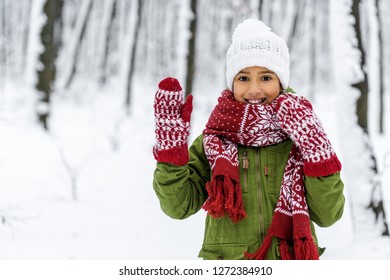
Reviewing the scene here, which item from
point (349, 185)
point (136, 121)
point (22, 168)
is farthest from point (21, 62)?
point (349, 185)

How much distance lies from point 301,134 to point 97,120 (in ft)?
44.1

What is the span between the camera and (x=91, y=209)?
6.57 metres

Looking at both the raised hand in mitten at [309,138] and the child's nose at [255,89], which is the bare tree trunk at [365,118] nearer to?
the child's nose at [255,89]

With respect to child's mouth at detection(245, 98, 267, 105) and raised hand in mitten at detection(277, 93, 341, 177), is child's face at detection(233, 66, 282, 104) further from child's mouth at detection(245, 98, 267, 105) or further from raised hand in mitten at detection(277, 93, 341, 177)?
raised hand in mitten at detection(277, 93, 341, 177)

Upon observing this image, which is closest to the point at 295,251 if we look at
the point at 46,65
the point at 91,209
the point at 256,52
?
the point at 256,52

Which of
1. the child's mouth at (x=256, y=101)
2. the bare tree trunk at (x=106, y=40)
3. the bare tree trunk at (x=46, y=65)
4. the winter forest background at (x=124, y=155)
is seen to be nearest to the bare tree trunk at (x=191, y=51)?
the winter forest background at (x=124, y=155)

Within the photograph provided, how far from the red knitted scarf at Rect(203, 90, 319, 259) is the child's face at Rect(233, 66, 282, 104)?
0.21ft

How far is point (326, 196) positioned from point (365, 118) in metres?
3.32

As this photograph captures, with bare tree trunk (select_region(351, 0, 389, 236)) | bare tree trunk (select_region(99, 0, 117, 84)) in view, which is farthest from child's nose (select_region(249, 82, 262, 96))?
bare tree trunk (select_region(99, 0, 117, 84))

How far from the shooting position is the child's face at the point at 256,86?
6.98 ft

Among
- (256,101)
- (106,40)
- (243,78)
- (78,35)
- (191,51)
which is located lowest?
(256,101)

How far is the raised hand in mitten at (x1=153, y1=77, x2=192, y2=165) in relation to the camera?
1.96 metres

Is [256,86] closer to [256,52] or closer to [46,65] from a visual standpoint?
[256,52]

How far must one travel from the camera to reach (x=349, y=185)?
5.00m
